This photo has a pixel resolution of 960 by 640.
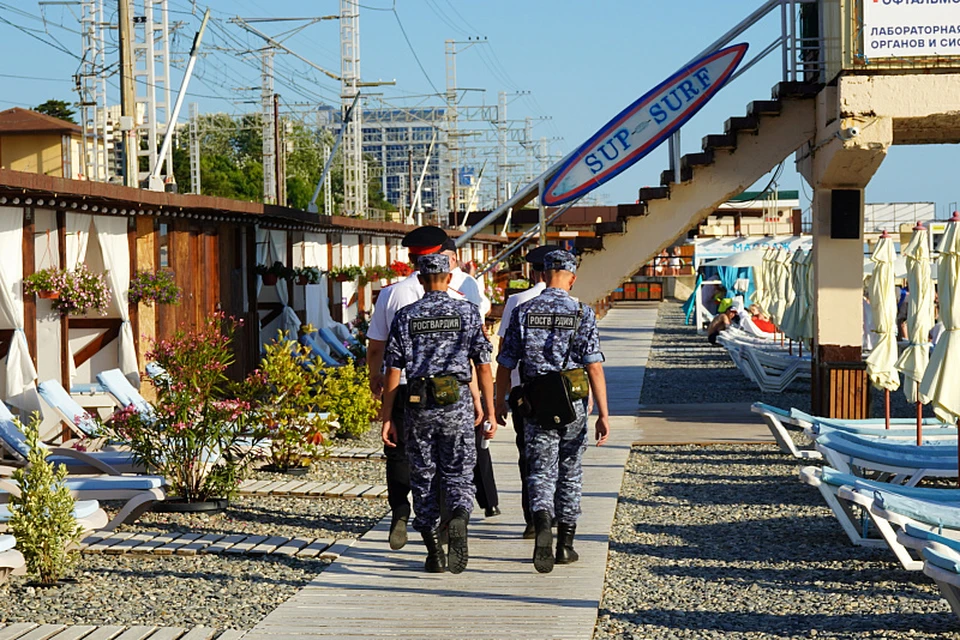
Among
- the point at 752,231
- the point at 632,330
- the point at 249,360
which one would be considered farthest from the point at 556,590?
the point at 752,231

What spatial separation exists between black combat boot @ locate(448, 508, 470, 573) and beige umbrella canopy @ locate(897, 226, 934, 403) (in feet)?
16.7

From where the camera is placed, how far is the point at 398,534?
7.73m

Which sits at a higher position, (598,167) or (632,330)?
(598,167)

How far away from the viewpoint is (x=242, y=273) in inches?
761

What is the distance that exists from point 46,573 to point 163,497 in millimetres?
1840

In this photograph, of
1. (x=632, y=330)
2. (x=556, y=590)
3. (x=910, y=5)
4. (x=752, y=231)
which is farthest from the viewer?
Answer: (x=752, y=231)

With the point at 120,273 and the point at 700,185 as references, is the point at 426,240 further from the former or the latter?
the point at 700,185

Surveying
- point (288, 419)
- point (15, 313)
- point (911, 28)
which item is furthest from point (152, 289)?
point (911, 28)

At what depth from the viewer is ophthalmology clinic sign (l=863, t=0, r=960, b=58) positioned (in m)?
13.4

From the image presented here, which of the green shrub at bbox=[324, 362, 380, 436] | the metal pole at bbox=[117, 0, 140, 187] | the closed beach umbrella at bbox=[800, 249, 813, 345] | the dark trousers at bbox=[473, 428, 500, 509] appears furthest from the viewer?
the metal pole at bbox=[117, 0, 140, 187]

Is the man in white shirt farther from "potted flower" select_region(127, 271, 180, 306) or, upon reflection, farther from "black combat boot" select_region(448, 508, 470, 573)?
"potted flower" select_region(127, 271, 180, 306)

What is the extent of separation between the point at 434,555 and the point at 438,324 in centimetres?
130

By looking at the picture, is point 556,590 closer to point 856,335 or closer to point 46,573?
point 46,573

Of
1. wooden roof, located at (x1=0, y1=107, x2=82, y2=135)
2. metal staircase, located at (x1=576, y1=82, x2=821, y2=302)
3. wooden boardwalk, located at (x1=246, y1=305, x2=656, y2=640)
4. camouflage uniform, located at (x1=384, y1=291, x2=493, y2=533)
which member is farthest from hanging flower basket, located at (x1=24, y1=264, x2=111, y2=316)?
wooden roof, located at (x1=0, y1=107, x2=82, y2=135)
